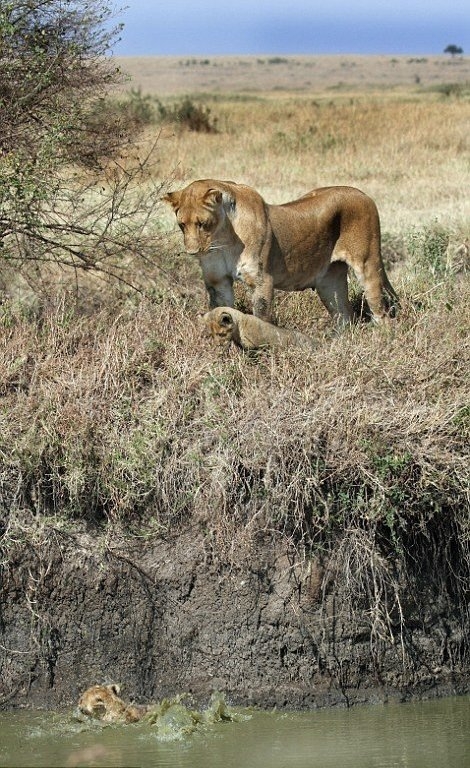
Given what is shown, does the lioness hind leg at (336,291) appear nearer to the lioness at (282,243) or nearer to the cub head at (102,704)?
the lioness at (282,243)

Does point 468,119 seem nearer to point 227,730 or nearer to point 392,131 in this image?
point 392,131

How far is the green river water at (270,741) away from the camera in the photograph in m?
6.77

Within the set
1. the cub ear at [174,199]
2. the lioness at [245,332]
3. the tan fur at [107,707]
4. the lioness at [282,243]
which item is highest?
the cub ear at [174,199]

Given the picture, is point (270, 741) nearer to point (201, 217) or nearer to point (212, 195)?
point (201, 217)

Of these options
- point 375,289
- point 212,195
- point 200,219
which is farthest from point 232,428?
point 375,289

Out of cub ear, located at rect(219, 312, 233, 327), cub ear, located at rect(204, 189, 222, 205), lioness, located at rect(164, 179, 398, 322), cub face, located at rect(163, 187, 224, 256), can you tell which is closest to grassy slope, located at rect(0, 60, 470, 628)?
cub ear, located at rect(219, 312, 233, 327)

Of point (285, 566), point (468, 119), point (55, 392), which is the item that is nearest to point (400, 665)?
point (285, 566)

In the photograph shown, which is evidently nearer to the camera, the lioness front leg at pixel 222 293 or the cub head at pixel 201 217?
the cub head at pixel 201 217

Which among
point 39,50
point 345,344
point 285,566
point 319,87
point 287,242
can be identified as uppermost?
point 319,87

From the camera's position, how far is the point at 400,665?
310 inches

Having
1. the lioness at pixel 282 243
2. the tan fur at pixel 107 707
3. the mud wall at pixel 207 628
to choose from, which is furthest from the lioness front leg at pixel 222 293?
the tan fur at pixel 107 707

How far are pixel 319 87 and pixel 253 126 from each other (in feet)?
260

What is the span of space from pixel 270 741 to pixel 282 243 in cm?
399

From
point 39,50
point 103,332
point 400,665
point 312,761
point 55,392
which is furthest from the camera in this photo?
point 39,50
